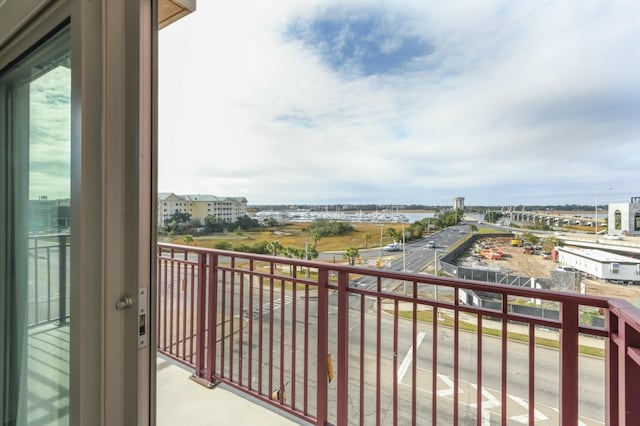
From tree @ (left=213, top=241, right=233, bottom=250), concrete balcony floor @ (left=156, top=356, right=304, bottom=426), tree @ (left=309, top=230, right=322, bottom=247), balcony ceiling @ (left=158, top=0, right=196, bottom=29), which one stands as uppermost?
balcony ceiling @ (left=158, top=0, right=196, bottom=29)

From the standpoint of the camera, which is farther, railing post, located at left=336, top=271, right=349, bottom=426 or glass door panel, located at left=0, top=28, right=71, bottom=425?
railing post, located at left=336, top=271, right=349, bottom=426

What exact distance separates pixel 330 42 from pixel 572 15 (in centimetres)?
239

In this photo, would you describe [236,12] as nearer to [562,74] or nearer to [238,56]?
[238,56]

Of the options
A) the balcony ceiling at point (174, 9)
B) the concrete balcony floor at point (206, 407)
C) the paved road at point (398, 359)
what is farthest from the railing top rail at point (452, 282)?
the balcony ceiling at point (174, 9)

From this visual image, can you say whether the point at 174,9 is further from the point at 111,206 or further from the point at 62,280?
the point at 62,280

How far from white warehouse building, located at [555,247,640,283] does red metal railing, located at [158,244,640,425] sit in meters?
0.30

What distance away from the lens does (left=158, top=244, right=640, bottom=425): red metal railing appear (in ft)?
3.41

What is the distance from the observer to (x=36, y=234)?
82 cm

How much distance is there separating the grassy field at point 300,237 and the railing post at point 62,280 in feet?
4.64

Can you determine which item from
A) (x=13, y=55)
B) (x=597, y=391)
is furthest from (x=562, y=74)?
(x=13, y=55)

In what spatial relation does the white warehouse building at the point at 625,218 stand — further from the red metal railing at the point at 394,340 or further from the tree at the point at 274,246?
the tree at the point at 274,246

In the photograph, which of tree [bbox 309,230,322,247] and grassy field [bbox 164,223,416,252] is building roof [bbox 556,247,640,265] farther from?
tree [bbox 309,230,322,247]

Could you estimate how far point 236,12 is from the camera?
6.93ft

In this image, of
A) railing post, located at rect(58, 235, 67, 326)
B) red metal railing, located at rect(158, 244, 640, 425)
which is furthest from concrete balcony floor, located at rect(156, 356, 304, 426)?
railing post, located at rect(58, 235, 67, 326)
